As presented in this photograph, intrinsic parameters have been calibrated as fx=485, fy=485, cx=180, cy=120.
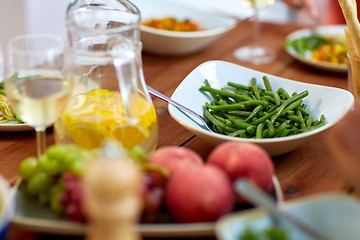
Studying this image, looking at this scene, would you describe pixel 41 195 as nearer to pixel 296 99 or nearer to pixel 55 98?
pixel 55 98

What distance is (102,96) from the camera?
0.91 m

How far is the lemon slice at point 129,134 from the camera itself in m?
0.86

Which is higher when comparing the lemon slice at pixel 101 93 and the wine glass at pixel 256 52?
the lemon slice at pixel 101 93

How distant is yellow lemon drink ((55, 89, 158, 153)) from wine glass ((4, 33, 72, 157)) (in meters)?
0.09

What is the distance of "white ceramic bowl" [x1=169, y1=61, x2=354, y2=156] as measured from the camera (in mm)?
908

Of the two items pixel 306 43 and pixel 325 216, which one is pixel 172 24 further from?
pixel 325 216

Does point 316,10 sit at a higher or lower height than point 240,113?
lower

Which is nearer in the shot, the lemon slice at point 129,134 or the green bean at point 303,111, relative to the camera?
the lemon slice at point 129,134

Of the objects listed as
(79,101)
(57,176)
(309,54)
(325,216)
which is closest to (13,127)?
(79,101)

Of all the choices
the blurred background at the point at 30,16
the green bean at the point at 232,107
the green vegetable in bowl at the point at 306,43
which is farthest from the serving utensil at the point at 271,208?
the blurred background at the point at 30,16

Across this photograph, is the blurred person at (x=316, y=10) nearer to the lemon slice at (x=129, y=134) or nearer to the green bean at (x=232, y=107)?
the green bean at (x=232, y=107)

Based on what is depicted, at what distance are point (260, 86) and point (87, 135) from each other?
19.9 inches

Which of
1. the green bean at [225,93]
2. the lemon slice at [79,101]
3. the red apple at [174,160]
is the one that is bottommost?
the green bean at [225,93]

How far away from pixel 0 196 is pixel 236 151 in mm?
346
